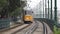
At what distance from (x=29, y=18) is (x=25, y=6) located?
13566 mm

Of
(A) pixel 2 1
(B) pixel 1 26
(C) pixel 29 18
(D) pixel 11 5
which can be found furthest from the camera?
(C) pixel 29 18

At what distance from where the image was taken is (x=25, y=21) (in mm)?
68562

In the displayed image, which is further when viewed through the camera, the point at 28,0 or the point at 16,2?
the point at 28,0

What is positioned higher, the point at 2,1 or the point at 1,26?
the point at 2,1

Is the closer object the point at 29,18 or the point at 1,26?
the point at 1,26

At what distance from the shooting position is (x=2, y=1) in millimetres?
47562

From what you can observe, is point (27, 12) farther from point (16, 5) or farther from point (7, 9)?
point (7, 9)

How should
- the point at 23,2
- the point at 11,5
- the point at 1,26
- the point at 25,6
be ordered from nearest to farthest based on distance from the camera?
the point at 1,26 → the point at 11,5 → the point at 23,2 → the point at 25,6

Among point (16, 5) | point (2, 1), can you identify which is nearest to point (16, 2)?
point (16, 5)

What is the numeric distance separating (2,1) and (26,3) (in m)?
30.6

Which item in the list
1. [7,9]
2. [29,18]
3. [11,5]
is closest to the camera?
[7,9]

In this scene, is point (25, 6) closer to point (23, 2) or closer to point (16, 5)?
point (23, 2)

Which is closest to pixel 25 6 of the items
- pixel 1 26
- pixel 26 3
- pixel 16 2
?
pixel 26 3

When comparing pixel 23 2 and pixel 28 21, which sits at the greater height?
pixel 23 2
